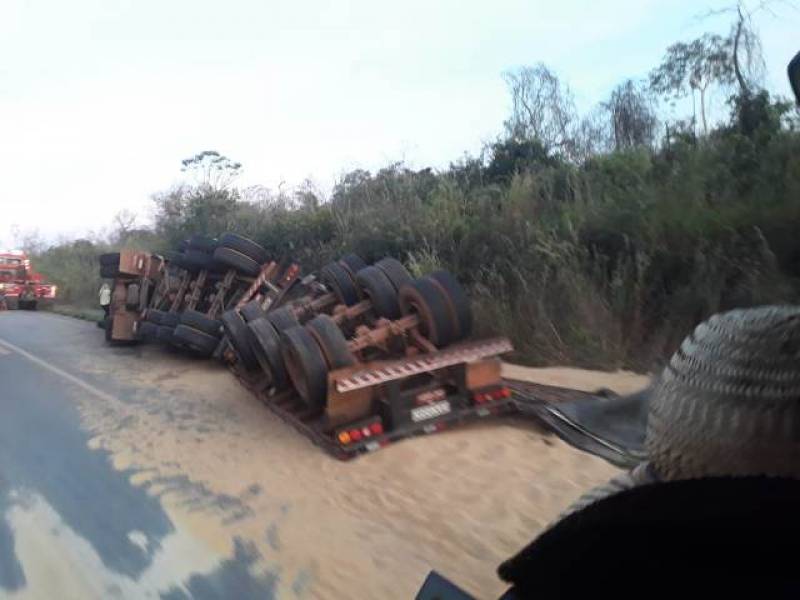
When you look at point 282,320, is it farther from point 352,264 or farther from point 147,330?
point 147,330

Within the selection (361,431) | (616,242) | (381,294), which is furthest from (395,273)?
(616,242)

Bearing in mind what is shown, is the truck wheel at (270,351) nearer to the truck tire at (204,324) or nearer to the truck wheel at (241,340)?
the truck wheel at (241,340)

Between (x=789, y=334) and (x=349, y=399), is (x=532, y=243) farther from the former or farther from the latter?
(x=789, y=334)

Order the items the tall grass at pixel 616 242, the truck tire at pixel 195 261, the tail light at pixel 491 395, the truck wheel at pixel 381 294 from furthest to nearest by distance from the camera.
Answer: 1. the truck tire at pixel 195 261
2. the tall grass at pixel 616 242
3. the truck wheel at pixel 381 294
4. the tail light at pixel 491 395

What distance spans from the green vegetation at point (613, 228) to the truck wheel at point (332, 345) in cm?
358

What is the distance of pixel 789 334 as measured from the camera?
65.7 inches

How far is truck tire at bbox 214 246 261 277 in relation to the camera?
1238 cm

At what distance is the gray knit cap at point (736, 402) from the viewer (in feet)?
5.30

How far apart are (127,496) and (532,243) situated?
7508 mm

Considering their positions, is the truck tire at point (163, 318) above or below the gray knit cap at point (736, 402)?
below

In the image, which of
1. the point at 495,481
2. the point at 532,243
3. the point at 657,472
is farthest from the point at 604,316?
the point at 657,472

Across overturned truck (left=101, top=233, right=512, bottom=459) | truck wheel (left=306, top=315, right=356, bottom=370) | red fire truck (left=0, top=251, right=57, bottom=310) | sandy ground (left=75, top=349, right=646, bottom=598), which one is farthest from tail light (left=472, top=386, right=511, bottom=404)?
red fire truck (left=0, top=251, right=57, bottom=310)

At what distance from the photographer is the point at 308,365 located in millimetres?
6852

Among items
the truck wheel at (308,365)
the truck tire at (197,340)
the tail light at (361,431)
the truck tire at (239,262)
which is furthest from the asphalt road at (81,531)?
the truck tire at (239,262)
